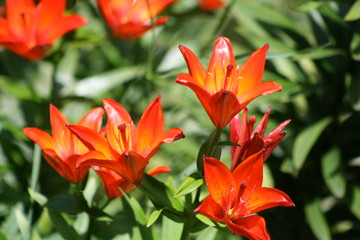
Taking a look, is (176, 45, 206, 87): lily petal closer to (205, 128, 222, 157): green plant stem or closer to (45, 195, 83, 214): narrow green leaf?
(205, 128, 222, 157): green plant stem

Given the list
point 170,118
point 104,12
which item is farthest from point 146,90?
point 104,12

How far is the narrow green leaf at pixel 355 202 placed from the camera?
3.78 ft

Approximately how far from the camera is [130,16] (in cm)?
117

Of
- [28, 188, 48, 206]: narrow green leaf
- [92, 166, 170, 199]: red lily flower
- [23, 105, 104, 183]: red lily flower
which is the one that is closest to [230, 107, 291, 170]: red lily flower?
[92, 166, 170, 199]: red lily flower

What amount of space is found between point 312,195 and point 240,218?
544mm

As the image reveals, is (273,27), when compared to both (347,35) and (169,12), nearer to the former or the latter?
(347,35)

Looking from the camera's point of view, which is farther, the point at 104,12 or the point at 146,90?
the point at 146,90

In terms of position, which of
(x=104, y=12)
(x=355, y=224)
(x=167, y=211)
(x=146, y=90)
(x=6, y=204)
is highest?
(x=104, y=12)

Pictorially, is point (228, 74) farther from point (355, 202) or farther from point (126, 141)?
point (355, 202)

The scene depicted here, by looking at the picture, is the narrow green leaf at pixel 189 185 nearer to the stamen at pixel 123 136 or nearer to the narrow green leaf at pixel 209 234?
the stamen at pixel 123 136

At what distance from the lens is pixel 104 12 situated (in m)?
1.13

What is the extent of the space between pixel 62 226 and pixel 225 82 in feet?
1.21

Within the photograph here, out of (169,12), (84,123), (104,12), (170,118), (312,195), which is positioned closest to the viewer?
(84,123)

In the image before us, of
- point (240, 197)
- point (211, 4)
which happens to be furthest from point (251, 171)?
point (211, 4)
